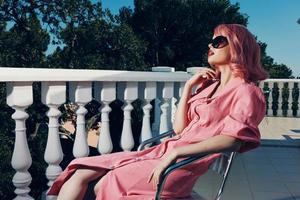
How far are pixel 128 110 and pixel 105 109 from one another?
23 cm

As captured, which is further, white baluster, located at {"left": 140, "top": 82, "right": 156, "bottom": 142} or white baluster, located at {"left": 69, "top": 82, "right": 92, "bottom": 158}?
white baluster, located at {"left": 140, "top": 82, "right": 156, "bottom": 142}

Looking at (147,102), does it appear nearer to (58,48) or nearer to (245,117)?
(245,117)

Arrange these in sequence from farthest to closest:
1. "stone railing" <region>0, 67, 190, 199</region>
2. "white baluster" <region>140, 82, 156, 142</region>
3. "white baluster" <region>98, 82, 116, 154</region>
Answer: "white baluster" <region>140, 82, 156, 142</region>
"white baluster" <region>98, 82, 116, 154</region>
"stone railing" <region>0, 67, 190, 199</region>

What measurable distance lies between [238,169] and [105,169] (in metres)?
2.82

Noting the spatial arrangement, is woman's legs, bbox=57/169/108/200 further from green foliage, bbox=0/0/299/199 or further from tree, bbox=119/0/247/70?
tree, bbox=119/0/247/70

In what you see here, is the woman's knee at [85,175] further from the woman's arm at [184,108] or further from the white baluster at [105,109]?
the white baluster at [105,109]

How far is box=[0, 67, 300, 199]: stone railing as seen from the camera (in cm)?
199

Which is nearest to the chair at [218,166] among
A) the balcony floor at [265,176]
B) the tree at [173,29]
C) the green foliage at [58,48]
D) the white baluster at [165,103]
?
the balcony floor at [265,176]

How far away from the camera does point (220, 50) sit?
1980mm

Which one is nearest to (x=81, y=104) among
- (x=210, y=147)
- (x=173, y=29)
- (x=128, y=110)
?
(x=128, y=110)

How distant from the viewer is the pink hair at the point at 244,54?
6.23 ft

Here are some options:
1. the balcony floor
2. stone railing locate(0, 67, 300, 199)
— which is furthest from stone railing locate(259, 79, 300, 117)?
stone railing locate(0, 67, 300, 199)

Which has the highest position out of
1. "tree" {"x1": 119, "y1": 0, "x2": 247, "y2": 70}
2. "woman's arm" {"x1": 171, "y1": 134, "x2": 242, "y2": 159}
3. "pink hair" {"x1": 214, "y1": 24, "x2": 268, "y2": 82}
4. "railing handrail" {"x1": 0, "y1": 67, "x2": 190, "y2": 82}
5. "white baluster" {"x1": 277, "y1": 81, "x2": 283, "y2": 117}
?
"tree" {"x1": 119, "y1": 0, "x2": 247, "y2": 70}

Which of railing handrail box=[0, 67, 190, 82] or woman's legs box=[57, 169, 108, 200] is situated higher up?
railing handrail box=[0, 67, 190, 82]
